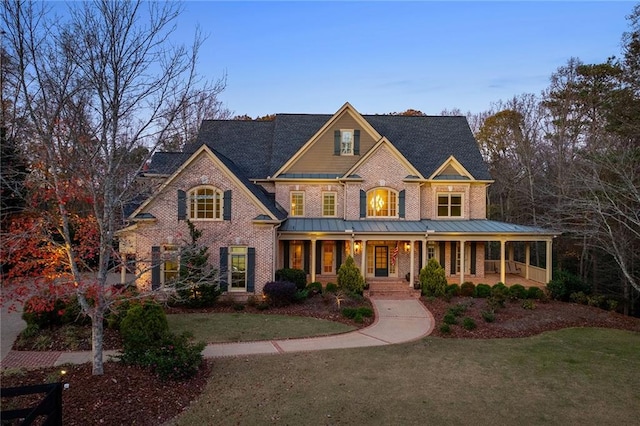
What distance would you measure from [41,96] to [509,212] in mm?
35123

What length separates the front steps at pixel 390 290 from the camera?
66.9 ft

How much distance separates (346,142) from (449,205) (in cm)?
710

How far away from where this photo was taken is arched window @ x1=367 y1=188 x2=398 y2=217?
920 inches

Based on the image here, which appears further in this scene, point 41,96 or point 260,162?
point 260,162

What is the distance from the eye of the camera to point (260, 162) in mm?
25109

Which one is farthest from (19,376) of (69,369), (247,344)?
(247,344)

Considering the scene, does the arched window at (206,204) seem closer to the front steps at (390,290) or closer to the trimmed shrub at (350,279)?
the trimmed shrub at (350,279)

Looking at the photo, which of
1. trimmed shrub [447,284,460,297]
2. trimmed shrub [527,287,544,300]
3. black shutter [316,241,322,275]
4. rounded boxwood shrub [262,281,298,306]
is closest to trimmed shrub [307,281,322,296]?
rounded boxwood shrub [262,281,298,306]

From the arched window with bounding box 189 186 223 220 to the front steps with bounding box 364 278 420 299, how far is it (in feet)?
27.3

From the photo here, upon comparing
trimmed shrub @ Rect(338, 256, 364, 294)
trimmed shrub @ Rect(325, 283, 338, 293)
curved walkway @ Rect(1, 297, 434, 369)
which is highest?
trimmed shrub @ Rect(338, 256, 364, 294)

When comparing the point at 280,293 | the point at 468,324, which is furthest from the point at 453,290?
the point at 280,293

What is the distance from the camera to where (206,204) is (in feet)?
61.6

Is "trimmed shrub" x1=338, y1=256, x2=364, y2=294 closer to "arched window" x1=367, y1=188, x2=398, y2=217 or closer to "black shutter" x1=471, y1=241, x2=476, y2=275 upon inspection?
"arched window" x1=367, y1=188, x2=398, y2=217

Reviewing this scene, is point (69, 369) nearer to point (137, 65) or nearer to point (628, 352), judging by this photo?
point (137, 65)
